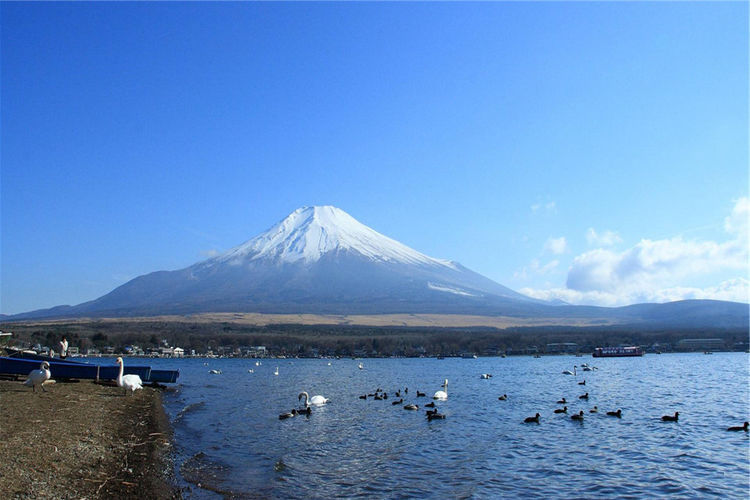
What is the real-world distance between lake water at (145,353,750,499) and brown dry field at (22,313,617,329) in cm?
11909

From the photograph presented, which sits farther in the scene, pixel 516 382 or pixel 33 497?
pixel 516 382

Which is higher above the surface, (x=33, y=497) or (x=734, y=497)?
(x=33, y=497)

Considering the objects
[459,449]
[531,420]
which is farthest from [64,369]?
[531,420]

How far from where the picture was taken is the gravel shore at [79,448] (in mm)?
10883

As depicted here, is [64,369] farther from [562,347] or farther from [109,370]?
[562,347]

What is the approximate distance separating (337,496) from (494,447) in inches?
310

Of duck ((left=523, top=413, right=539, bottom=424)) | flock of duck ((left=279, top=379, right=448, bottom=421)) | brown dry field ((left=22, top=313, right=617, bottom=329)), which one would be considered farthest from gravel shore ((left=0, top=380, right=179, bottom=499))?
brown dry field ((left=22, top=313, right=617, bottom=329))

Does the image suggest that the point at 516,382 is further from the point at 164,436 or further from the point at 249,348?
the point at 249,348

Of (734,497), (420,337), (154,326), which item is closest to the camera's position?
(734,497)

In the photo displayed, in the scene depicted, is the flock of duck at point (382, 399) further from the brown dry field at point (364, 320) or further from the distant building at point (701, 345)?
the brown dry field at point (364, 320)

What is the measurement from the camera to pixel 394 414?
27.7 m

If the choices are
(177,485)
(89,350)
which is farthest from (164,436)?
(89,350)

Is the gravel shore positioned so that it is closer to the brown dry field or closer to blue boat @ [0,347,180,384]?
blue boat @ [0,347,180,384]

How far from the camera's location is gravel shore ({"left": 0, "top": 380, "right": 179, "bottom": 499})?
35.7ft
